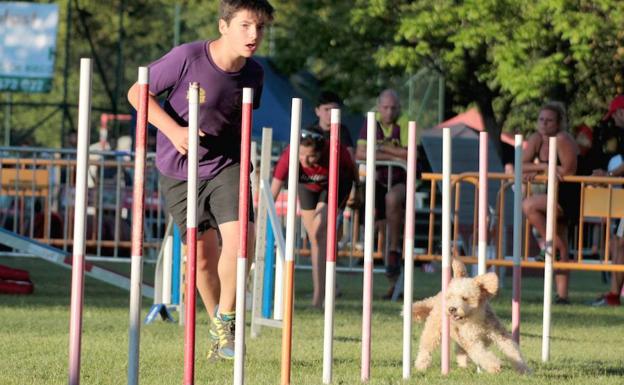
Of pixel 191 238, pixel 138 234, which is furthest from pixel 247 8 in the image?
pixel 138 234

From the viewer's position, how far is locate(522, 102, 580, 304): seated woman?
14570mm

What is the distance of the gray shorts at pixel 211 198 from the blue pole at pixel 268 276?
2066 mm

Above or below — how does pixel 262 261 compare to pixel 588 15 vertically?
below

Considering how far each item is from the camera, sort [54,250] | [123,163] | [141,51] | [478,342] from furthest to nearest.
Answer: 1. [141,51]
2. [123,163]
3. [54,250]
4. [478,342]

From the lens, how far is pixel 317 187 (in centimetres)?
1391

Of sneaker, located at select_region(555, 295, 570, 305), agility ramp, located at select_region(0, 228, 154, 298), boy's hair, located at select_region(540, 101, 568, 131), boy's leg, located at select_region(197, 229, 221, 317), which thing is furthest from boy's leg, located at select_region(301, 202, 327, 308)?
boy's leg, located at select_region(197, 229, 221, 317)

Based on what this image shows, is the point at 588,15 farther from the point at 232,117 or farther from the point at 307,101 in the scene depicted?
the point at 232,117

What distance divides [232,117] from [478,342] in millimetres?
1719

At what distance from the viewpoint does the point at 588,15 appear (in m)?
28.2

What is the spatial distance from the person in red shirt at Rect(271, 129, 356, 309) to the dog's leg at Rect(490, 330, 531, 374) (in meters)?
5.77

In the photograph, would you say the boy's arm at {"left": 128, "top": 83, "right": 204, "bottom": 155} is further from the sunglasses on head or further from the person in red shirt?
the person in red shirt

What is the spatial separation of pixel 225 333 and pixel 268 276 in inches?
94.9

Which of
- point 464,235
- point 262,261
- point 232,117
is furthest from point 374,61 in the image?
point 232,117

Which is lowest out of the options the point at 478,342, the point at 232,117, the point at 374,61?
the point at 478,342
